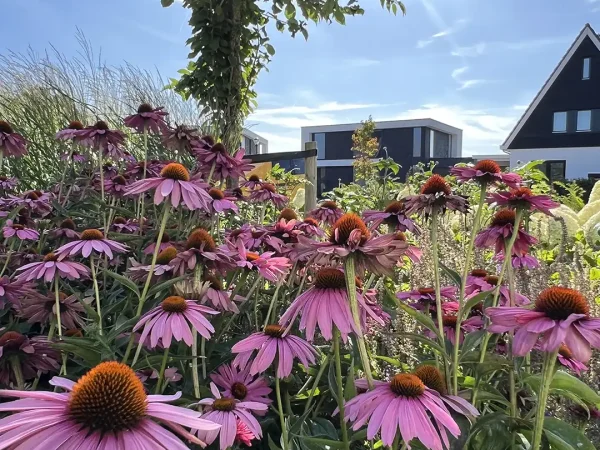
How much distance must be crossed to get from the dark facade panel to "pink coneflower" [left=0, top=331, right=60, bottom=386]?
67.3 feet

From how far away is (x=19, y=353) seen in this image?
3.11ft

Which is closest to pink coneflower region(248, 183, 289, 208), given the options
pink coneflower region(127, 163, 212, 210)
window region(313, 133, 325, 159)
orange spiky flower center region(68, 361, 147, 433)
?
pink coneflower region(127, 163, 212, 210)

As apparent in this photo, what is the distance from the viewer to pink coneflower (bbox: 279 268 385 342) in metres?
0.71

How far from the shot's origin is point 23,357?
963 mm

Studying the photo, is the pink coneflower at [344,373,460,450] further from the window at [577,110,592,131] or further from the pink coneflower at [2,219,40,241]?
the window at [577,110,592,131]

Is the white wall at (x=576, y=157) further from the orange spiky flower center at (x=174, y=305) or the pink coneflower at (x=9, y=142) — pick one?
the orange spiky flower center at (x=174, y=305)

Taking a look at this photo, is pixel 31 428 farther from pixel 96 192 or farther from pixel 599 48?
pixel 599 48

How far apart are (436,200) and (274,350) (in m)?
0.38

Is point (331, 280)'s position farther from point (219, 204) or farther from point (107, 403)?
point (219, 204)

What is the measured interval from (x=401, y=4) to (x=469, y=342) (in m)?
2.43

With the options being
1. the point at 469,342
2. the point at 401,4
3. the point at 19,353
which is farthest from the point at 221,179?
the point at 401,4

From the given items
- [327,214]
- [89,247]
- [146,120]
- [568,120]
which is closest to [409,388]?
[89,247]

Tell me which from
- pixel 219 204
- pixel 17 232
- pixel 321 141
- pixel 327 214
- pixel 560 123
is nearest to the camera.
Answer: pixel 219 204

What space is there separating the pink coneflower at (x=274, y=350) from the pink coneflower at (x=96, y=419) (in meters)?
0.33
